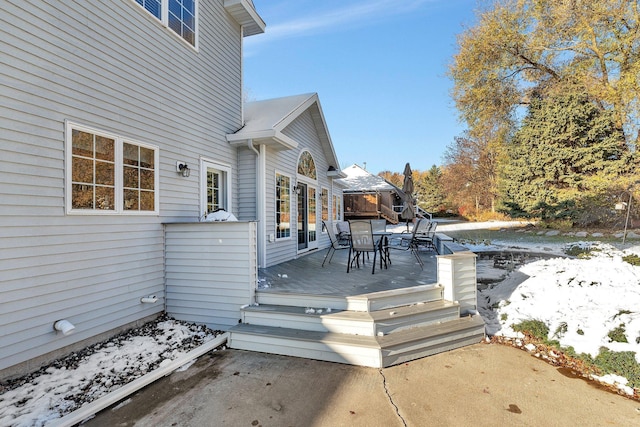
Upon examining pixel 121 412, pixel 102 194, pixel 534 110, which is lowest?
pixel 121 412

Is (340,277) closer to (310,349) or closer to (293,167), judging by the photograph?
(310,349)

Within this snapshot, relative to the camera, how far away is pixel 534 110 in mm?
15508

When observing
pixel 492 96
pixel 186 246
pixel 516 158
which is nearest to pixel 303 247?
pixel 186 246

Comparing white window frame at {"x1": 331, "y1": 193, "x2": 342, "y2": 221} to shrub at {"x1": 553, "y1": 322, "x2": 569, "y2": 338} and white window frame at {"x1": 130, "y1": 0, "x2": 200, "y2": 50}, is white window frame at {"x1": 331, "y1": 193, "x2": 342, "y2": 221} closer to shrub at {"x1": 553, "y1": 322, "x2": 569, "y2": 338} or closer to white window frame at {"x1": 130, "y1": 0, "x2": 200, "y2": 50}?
white window frame at {"x1": 130, "y1": 0, "x2": 200, "y2": 50}

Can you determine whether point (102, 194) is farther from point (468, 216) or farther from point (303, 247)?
point (468, 216)

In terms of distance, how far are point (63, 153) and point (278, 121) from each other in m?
3.88

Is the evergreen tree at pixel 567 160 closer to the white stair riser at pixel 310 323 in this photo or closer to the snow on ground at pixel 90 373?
the white stair riser at pixel 310 323

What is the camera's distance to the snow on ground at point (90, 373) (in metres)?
2.43

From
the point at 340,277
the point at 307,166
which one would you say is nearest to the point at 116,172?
the point at 340,277

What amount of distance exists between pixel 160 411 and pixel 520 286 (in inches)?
201

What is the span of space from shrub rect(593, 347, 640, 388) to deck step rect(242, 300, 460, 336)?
137 cm

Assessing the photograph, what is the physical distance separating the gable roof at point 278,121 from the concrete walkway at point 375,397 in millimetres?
4186

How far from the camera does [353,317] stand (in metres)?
3.47

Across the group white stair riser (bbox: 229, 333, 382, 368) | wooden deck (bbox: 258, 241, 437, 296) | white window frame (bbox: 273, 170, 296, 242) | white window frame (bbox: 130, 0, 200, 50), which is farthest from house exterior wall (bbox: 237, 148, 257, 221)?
white stair riser (bbox: 229, 333, 382, 368)
